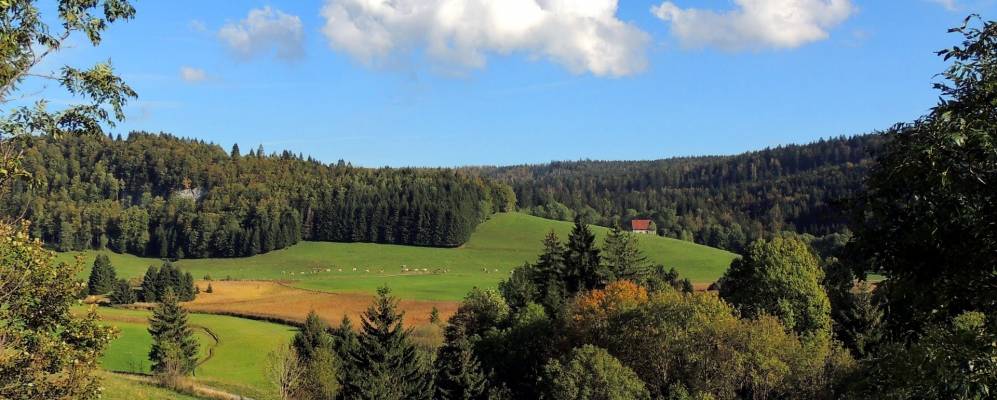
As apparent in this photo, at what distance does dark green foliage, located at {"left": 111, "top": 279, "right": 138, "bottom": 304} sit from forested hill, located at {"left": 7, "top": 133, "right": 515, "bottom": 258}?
60511 millimetres

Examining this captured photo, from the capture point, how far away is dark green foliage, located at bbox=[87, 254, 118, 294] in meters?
93.2

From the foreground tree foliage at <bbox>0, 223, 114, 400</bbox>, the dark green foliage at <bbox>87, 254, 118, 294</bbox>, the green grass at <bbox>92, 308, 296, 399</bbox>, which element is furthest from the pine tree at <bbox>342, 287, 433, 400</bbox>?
the dark green foliage at <bbox>87, 254, 118, 294</bbox>

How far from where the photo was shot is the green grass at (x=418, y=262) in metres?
109

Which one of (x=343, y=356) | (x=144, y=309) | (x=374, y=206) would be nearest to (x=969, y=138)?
(x=343, y=356)

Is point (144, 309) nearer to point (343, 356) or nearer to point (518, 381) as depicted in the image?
point (343, 356)

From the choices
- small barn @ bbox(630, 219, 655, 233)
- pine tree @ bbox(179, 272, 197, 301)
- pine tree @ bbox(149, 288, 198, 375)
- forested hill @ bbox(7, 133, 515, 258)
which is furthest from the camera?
small barn @ bbox(630, 219, 655, 233)

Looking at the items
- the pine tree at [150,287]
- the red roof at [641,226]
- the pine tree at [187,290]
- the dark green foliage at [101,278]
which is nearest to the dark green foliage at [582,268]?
the pine tree at [187,290]

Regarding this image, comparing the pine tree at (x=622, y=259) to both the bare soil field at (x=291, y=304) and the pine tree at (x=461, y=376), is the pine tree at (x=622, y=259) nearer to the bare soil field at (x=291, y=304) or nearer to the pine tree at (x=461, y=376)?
the pine tree at (x=461, y=376)

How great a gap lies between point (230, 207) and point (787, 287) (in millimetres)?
150701

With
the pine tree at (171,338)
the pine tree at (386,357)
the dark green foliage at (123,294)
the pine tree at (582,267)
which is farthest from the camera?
the dark green foliage at (123,294)

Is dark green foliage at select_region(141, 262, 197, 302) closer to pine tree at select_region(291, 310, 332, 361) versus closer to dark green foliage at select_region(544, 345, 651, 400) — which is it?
pine tree at select_region(291, 310, 332, 361)

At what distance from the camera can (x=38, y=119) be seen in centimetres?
1059

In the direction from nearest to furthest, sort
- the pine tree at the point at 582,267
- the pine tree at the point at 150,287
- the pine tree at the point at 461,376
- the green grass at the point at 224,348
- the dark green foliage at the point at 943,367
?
the dark green foliage at the point at 943,367, the pine tree at the point at 461,376, the green grass at the point at 224,348, the pine tree at the point at 582,267, the pine tree at the point at 150,287

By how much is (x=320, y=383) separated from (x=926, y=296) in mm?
44343
